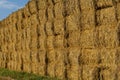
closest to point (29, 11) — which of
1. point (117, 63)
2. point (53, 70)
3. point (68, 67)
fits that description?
point (53, 70)

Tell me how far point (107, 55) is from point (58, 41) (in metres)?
4.28

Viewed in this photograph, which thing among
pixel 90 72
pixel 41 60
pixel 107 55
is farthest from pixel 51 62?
pixel 107 55

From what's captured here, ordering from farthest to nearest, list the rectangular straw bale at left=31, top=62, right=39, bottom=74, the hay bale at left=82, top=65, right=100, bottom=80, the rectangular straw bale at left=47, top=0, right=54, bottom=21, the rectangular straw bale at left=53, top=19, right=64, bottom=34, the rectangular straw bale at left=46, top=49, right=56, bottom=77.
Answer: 1. the rectangular straw bale at left=31, top=62, right=39, bottom=74
2. the rectangular straw bale at left=47, top=0, right=54, bottom=21
3. the rectangular straw bale at left=46, top=49, right=56, bottom=77
4. the rectangular straw bale at left=53, top=19, right=64, bottom=34
5. the hay bale at left=82, top=65, right=100, bottom=80

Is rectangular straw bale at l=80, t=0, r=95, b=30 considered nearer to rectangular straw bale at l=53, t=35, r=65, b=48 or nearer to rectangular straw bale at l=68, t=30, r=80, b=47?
rectangular straw bale at l=68, t=30, r=80, b=47

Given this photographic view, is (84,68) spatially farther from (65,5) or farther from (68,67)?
(65,5)

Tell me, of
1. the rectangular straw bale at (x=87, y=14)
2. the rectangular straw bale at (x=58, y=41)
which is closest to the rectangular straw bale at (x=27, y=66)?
the rectangular straw bale at (x=58, y=41)

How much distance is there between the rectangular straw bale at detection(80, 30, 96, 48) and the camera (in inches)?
540

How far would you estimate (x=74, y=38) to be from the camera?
50.0ft

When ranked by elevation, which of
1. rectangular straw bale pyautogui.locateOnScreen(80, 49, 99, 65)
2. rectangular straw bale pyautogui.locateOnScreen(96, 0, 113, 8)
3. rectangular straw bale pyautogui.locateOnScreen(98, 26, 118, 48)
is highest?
rectangular straw bale pyautogui.locateOnScreen(96, 0, 113, 8)

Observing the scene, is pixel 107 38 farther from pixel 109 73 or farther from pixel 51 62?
pixel 51 62

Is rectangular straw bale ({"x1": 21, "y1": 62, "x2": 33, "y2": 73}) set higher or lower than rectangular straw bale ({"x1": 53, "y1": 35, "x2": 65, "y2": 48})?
lower

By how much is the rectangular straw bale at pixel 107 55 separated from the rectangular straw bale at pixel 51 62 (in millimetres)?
4381

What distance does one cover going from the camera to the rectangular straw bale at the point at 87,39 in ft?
45.0

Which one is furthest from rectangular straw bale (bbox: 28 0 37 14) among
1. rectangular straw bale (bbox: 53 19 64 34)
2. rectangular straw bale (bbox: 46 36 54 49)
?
rectangular straw bale (bbox: 53 19 64 34)
